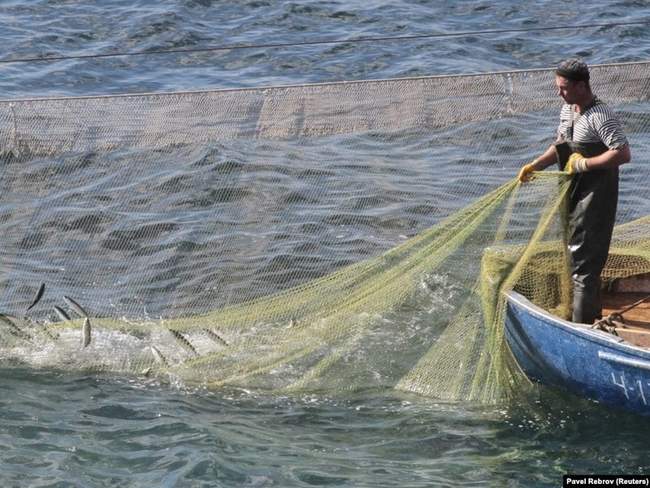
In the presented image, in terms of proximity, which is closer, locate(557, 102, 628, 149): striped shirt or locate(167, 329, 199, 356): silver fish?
locate(557, 102, 628, 149): striped shirt

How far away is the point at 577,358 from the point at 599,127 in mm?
1489

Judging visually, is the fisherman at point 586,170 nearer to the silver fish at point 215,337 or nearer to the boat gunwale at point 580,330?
the boat gunwale at point 580,330

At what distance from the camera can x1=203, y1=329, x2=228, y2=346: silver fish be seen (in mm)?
8586

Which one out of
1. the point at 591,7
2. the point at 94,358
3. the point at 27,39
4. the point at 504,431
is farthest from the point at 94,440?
the point at 591,7

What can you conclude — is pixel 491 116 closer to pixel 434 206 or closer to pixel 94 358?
pixel 434 206

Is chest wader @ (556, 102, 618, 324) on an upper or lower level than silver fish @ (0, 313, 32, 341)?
upper

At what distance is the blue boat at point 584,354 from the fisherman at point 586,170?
28cm

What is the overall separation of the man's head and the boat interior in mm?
1419

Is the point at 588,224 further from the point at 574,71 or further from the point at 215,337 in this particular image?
the point at 215,337

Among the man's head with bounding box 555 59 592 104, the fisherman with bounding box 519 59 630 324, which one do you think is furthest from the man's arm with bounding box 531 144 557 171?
the man's head with bounding box 555 59 592 104

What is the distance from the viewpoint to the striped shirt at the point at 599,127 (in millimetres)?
7531

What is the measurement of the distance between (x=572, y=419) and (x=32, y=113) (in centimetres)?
500

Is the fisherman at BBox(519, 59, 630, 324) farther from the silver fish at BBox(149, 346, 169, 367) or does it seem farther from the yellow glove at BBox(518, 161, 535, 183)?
the silver fish at BBox(149, 346, 169, 367)

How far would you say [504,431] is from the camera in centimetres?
796
